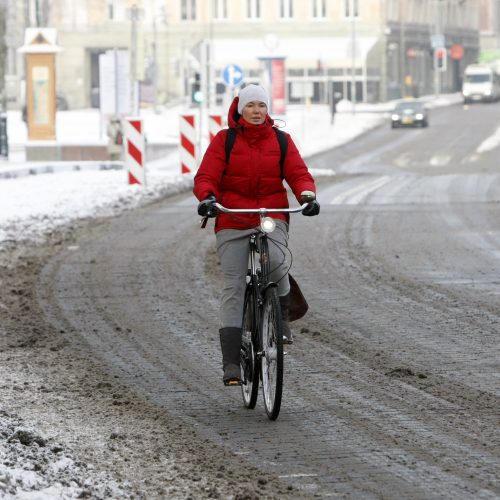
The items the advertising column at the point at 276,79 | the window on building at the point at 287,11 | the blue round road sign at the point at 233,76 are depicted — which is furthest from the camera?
the window on building at the point at 287,11

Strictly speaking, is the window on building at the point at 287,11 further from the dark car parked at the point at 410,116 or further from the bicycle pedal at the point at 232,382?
the bicycle pedal at the point at 232,382

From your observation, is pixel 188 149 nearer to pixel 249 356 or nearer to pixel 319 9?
pixel 249 356

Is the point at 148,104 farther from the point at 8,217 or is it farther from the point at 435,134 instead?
the point at 8,217

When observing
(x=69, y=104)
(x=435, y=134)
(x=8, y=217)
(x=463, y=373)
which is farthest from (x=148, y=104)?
(x=463, y=373)

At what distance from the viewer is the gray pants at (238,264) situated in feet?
27.0

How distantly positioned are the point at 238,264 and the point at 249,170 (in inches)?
19.8

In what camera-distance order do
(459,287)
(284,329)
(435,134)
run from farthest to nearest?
(435,134)
(459,287)
(284,329)

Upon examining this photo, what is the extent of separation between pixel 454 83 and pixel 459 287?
94.0 metres

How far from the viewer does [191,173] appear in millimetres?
28750

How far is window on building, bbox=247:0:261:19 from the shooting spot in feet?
305

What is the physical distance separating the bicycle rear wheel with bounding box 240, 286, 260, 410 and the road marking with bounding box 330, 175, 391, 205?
49.7ft

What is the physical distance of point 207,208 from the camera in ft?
26.0

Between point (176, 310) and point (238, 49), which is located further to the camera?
point (238, 49)

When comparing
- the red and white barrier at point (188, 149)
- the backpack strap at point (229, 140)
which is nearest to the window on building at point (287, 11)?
the red and white barrier at point (188, 149)
